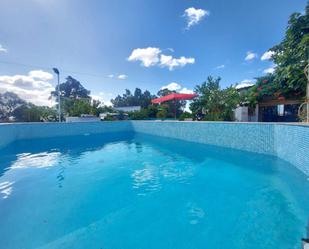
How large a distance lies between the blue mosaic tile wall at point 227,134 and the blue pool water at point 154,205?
0.95 m

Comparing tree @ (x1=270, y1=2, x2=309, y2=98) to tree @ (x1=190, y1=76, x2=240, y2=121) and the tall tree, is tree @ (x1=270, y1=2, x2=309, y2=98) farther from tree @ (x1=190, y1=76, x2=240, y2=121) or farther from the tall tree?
the tall tree

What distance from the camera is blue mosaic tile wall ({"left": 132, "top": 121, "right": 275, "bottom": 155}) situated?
635 cm

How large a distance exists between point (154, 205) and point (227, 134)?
595 centimetres

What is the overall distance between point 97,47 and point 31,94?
57.4ft

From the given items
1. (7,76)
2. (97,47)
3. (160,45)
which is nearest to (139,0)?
(160,45)

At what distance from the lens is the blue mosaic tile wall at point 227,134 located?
6352 millimetres

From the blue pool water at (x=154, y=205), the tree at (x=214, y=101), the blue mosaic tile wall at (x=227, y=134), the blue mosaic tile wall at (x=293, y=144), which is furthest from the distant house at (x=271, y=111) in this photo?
the blue pool water at (x=154, y=205)

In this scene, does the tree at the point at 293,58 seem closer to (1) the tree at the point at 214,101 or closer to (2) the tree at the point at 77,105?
(1) the tree at the point at 214,101

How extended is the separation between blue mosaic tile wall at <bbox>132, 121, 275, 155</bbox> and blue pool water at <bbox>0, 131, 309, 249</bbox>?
37.5 inches

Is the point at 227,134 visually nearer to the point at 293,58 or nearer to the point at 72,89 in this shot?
the point at 293,58

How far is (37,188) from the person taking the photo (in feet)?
12.9

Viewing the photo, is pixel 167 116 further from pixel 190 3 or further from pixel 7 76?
pixel 7 76

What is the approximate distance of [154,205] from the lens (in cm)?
313

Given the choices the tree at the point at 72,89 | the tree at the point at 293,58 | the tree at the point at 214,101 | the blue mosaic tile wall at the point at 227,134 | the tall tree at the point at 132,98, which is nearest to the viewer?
the blue mosaic tile wall at the point at 227,134
